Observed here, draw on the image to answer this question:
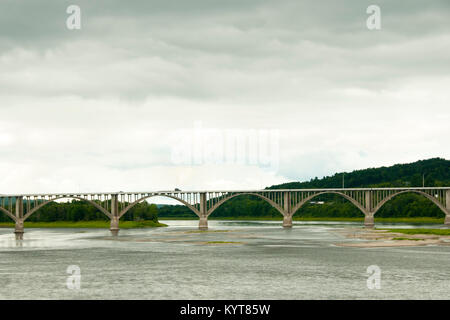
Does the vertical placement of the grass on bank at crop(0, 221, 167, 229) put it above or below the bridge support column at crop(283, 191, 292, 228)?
below

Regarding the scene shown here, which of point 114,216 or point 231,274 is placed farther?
point 114,216

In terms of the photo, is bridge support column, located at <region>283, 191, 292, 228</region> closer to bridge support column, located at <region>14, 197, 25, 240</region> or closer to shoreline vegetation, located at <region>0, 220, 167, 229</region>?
shoreline vegetation, located at <region>0, 220, 167, 229</region>

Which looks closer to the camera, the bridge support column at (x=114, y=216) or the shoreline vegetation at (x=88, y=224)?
the bridge support column at (x=114, y=216)

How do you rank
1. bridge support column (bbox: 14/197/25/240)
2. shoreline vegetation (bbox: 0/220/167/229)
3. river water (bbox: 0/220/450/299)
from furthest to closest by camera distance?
1. shoreline vegetation (bbox: 0/220/167/229)
2. bridge support column (bbox: 14/197/25/240)
3. river water (bbox: 0/220/450/299)

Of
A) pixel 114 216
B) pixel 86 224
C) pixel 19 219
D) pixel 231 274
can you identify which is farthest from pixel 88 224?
pixel 231 274

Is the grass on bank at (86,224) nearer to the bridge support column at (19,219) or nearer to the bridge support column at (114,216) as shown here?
the bridge support column at (114,216)

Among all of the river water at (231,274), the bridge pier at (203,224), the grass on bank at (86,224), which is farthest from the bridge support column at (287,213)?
the river water at (231,274)

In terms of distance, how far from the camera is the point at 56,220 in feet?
595

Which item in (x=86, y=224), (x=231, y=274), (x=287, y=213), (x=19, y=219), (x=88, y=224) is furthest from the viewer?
(x=86, y=224)

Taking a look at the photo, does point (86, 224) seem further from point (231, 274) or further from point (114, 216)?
point (231, 274)

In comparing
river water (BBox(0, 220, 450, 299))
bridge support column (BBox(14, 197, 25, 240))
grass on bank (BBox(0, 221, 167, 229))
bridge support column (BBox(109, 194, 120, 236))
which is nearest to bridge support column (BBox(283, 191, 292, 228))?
bridge support column (BBox(109, 194, 120, 236))

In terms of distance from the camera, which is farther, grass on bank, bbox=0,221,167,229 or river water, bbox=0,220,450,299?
grass on bank, bbox=0,221,167,229

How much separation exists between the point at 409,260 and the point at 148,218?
413 feet

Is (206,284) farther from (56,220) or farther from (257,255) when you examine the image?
(56,220)
